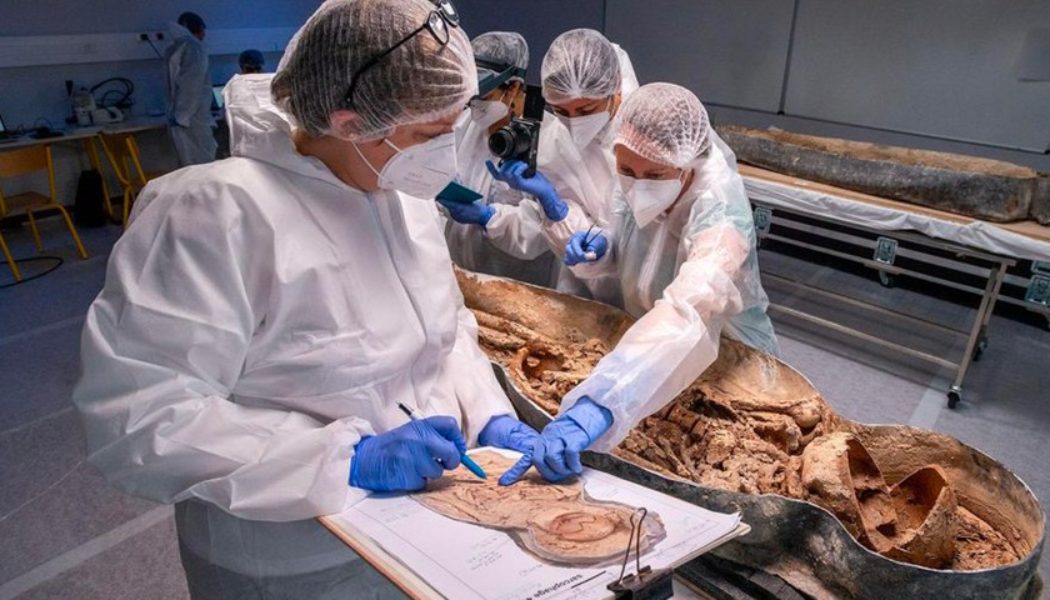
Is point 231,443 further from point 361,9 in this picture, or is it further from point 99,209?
point 99,209

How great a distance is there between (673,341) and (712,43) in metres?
4.55

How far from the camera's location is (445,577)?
915 millimetres

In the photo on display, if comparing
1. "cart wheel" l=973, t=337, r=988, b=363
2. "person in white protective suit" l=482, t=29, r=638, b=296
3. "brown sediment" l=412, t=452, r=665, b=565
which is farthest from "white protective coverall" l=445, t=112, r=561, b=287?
"cart wheel" l=973, t=337, r=988, b=363

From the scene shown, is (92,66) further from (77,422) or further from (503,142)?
(503,142)

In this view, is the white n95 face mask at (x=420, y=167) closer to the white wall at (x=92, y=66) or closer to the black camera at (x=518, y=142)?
the black camera at (x=518, y=142)

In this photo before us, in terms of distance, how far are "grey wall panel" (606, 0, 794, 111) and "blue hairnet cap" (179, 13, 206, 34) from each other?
3.56 meters

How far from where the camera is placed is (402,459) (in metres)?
1.15

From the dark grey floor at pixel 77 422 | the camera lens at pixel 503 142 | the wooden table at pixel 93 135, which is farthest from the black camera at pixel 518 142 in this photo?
the wooden table at pixel 93 135

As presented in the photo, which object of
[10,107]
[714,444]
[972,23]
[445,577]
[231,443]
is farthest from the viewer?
[10,107]

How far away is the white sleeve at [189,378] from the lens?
102 cm

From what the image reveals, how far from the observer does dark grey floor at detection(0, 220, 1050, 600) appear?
8.00ft

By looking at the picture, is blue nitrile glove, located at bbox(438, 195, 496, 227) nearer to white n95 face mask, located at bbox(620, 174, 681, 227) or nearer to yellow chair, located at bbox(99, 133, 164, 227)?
white n95 face mask, located at bbox(620, 174, 681, 227)

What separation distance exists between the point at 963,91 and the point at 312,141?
15.1 ft

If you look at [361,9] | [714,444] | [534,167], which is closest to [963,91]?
[534,167]
